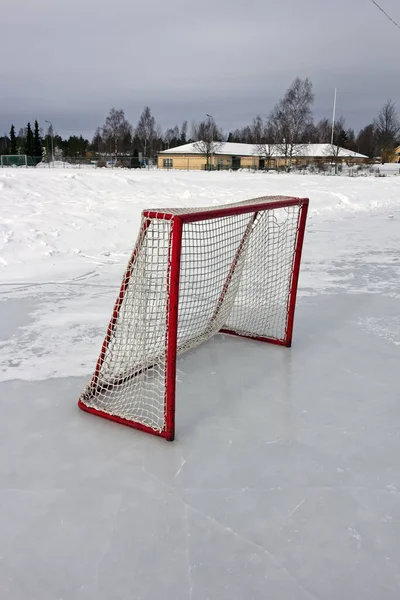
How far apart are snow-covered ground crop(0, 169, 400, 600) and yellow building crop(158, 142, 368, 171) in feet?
146

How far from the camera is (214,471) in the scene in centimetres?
209

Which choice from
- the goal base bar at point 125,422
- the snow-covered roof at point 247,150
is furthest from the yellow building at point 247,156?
the goal base bar at point 125,422

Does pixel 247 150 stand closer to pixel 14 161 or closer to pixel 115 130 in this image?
pixel 115 130

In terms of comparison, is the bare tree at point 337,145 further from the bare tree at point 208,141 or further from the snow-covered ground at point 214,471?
the snow-covered ground at point 214,471

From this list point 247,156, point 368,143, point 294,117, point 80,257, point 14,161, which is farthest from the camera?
point 368,143

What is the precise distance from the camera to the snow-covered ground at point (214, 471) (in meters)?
1.59

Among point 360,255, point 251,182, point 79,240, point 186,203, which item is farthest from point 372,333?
point 251,182

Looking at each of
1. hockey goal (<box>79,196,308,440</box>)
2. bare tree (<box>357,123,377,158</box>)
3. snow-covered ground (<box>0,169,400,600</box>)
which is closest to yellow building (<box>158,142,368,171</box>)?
bare tree (<box>357,123,377,158</box>)

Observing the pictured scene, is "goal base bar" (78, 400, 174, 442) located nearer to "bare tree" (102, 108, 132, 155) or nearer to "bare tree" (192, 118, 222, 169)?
"bare tree" (192, 118, 222, 169)

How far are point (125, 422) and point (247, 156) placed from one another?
59.4 m

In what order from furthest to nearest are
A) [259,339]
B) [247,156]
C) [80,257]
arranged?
[247,156]
[80,257]
[259,339]

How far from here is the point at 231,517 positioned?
1820 millimetres

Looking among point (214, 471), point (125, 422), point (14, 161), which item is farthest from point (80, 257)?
point (14, 161)

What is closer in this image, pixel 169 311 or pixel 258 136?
pixel 169 311
